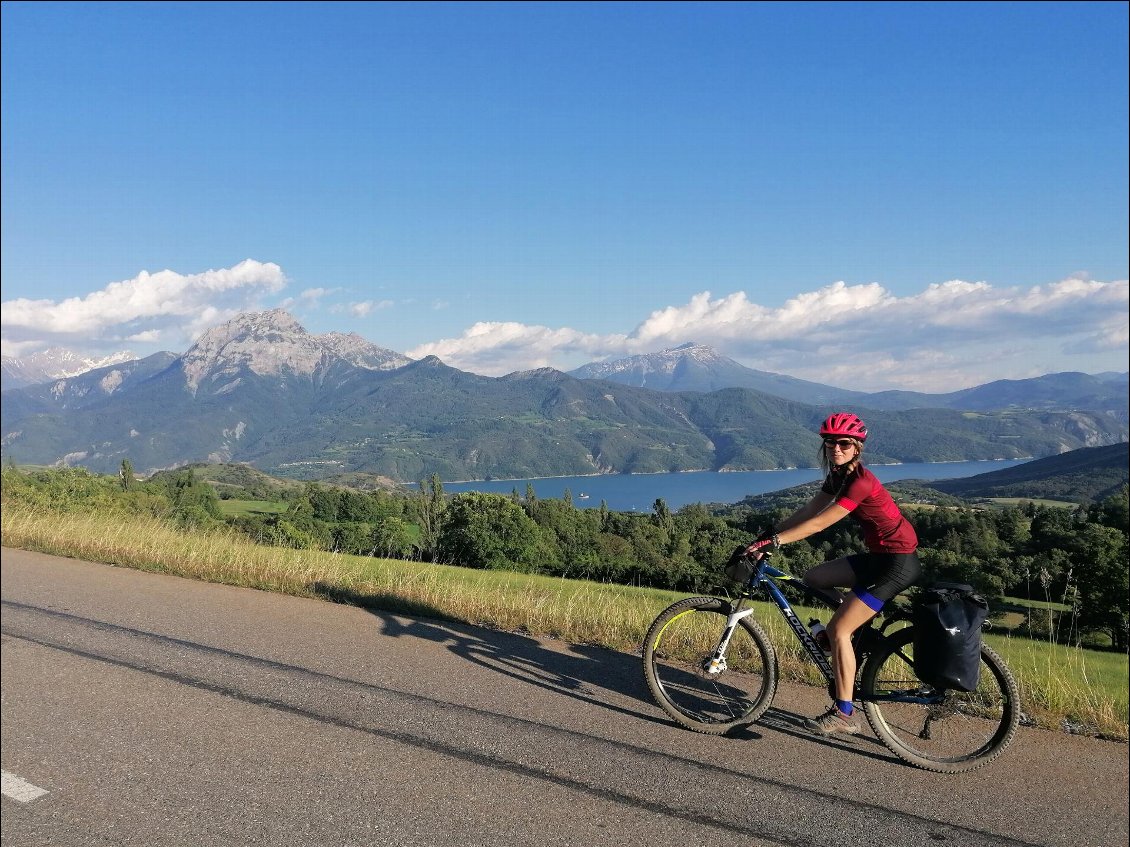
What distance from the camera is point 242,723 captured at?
534 centimetres

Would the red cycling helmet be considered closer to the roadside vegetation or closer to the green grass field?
the roadside vegetation

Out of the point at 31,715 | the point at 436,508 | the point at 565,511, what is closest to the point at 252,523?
the point at 436,508

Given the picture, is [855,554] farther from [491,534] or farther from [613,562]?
[491,534]

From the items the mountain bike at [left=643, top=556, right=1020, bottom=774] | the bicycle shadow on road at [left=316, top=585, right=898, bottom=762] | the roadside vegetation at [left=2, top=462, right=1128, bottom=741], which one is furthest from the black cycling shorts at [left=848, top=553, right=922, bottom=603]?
the bicycle shadow on road at [left=316, top=585, right=898, bottom=762]

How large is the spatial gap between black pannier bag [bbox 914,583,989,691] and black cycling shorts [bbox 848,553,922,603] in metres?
0.22

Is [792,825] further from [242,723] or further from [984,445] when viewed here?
[984,445]

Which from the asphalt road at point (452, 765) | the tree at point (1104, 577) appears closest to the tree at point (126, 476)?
the asphalt road at point (452, 765)

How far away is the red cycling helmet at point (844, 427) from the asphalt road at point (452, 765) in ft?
6.92

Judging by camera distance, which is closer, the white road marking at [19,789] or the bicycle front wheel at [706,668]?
the white road marking at [19,789]

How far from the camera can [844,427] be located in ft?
16.4

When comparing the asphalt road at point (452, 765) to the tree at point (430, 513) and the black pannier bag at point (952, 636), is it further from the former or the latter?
the tree at point (430, 513)

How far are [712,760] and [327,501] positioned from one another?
3729cm

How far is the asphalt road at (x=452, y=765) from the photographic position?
3982 mm

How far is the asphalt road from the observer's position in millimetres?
3982
